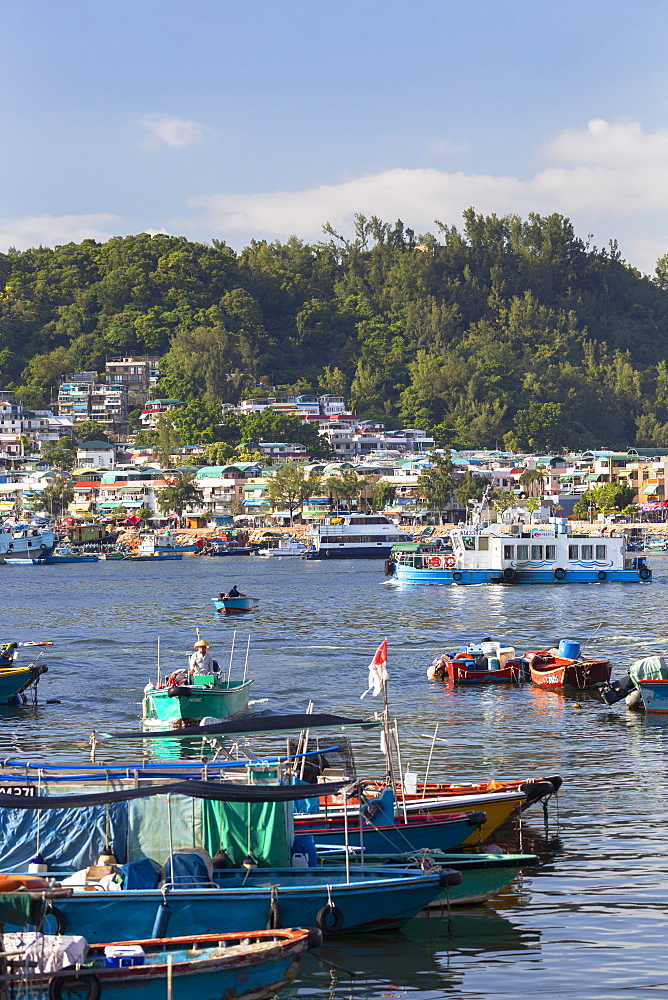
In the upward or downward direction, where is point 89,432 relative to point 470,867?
upward

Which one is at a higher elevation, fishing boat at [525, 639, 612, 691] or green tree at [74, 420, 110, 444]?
green tree at [74, 420, 110, 444]

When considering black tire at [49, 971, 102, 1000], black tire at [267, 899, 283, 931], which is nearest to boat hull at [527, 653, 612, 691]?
black tire at [267, 899, 283, 931]

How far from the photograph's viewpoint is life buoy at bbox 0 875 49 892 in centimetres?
1265

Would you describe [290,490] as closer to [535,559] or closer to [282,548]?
[282,548]

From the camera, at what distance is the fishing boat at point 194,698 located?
26.6 m

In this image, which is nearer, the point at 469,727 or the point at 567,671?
the point at 469,727

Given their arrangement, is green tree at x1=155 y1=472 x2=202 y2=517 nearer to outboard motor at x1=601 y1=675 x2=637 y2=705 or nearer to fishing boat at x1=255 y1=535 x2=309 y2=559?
fishing boat at x1=255 y1=535 x2=309 y2=559

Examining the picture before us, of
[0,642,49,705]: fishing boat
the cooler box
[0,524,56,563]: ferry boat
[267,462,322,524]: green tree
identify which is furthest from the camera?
[267,462,322,524]: green tree

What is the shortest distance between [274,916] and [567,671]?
21274mm

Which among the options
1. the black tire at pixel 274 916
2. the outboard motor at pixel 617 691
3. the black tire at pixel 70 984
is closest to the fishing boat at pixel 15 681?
the outboard motor at pixel 617 691

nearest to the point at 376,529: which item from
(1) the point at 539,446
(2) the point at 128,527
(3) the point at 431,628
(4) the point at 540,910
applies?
(2) the point at 128,527

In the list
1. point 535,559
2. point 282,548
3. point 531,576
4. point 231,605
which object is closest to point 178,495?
point 282,548

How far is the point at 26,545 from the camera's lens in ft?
389

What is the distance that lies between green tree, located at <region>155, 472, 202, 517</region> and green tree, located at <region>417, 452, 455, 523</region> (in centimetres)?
2596
